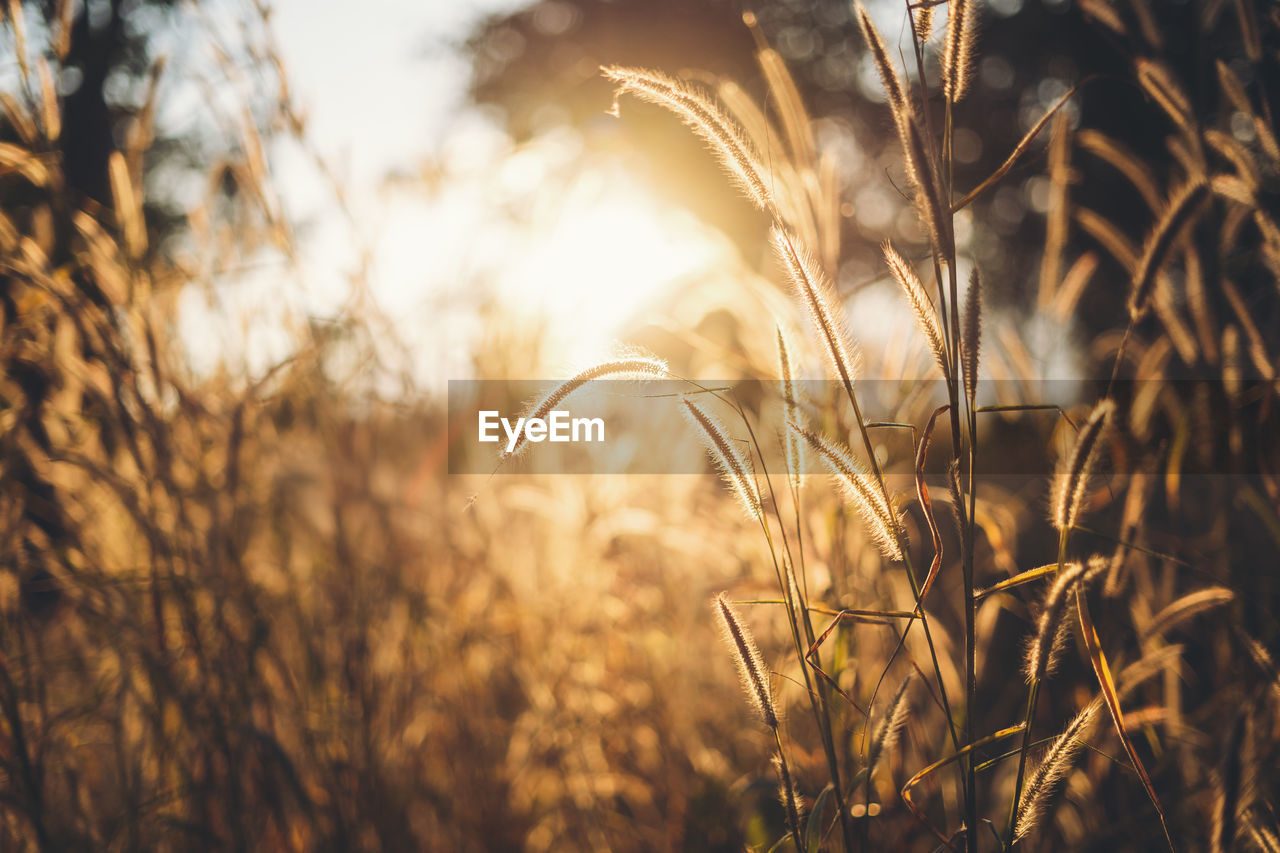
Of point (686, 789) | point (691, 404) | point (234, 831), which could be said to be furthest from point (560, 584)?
point (691, 404)

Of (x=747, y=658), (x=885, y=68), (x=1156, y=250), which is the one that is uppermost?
(x=885, y=68)

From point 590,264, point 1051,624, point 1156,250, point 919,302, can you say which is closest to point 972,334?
point 919,302

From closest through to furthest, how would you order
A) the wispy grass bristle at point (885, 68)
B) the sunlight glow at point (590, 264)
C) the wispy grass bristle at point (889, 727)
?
the wispy grass bristle at point (885, 68) → the wispy grass bristle at point (889, 727) → the sunlight glow at point (590, 264)

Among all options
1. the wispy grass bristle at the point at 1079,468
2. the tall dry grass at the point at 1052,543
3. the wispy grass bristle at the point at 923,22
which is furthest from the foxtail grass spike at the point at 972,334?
the wispy grass bristle at the point at 923,22

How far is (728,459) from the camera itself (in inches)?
24.5

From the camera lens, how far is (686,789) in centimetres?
149

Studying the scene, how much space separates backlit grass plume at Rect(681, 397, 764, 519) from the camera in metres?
0.62

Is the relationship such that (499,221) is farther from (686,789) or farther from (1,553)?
(686,789)

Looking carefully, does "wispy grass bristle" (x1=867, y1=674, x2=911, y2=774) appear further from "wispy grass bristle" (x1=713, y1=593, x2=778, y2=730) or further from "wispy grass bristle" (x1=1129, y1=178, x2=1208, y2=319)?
"wispy grass bristle" (x1=1129, y1=178, x2=1208, y2=319)

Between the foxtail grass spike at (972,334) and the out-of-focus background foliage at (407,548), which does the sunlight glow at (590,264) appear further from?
the foxtail grass spike at (972,334)

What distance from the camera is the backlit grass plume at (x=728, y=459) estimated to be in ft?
2.03

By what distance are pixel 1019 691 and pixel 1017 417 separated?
2.27ft

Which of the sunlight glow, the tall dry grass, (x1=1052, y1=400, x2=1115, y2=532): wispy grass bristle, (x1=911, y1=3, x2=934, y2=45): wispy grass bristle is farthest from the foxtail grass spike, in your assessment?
the sunlight glow

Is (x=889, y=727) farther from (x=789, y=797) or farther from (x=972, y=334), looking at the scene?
(x=972, y=334)
